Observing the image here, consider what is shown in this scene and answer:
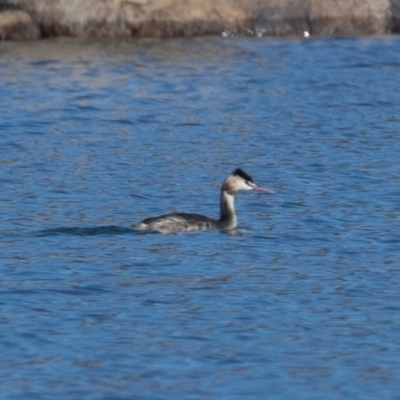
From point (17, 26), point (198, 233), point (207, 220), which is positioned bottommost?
point (198, 233)

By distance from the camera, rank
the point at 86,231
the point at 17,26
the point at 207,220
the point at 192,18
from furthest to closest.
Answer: the point at 192,18
the point at 17,26
the point at 207,220
the point at 86,231

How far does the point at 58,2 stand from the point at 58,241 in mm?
16021

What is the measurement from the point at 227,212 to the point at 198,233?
540 millimetres

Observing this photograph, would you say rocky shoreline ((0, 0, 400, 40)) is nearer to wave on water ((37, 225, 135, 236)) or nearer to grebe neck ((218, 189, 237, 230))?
grebe neck ((218, 189, 237, 230))

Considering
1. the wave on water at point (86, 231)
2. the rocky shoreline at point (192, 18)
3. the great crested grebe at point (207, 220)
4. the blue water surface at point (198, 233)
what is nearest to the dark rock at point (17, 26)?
the rocky shoreline at point (192, 18)

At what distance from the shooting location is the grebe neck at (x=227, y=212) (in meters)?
15.2

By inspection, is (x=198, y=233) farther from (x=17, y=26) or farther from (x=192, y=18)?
(x=192, y=18)

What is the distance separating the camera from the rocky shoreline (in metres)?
29.9

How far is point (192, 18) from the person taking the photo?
3039 centimetres

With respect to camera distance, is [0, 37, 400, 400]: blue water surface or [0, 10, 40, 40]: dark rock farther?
[0, 10, 40, 40]: dark rock

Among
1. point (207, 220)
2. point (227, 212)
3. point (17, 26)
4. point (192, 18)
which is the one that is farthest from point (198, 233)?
point (192, 18)

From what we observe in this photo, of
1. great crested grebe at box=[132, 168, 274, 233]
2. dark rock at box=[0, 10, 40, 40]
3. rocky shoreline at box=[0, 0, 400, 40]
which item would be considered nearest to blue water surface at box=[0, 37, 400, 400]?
great crested grebe at box=[132, 168, 274, 233]

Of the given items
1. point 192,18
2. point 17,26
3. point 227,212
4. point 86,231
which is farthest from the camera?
point 192,18

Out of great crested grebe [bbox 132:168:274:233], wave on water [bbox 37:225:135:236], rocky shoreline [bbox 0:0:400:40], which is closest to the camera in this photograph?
great crested grebe [bbox 132:168:274:233]
